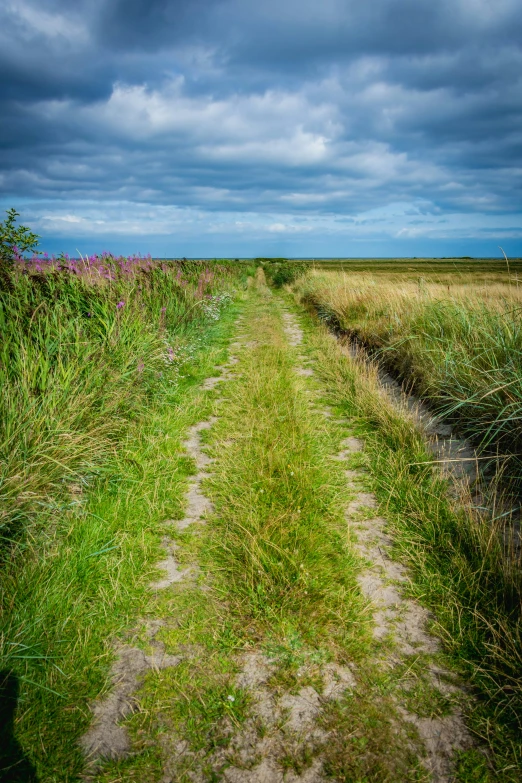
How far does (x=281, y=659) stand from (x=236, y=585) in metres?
0.56

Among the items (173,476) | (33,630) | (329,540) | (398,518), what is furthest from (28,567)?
(398,518)

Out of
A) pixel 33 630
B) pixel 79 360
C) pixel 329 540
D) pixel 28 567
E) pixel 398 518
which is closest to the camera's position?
pixel 33 630

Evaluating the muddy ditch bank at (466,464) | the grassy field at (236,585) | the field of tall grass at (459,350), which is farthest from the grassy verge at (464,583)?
the field of tall grass at (459,350)

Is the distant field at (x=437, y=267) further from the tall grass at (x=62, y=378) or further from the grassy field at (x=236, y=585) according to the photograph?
the grassy field at (x=236, y=585)

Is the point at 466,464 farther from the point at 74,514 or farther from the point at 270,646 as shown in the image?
the point at 74,514

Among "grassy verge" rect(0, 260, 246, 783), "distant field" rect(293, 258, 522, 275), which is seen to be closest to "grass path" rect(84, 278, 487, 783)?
"grassy verge" rect(0, 260, 246, 783)

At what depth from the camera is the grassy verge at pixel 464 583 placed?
5.92 feet

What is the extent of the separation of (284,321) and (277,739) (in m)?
12.3

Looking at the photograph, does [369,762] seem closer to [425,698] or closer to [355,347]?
[425,698]

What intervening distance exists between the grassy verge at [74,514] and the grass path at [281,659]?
15 cm

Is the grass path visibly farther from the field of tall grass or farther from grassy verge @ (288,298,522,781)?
the field of tall grass

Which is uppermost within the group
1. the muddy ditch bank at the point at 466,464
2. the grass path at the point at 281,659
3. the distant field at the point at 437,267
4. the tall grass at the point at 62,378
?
the distant field at the point at 437,267

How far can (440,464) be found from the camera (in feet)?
13.1

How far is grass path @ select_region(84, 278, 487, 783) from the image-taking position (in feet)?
5.54
